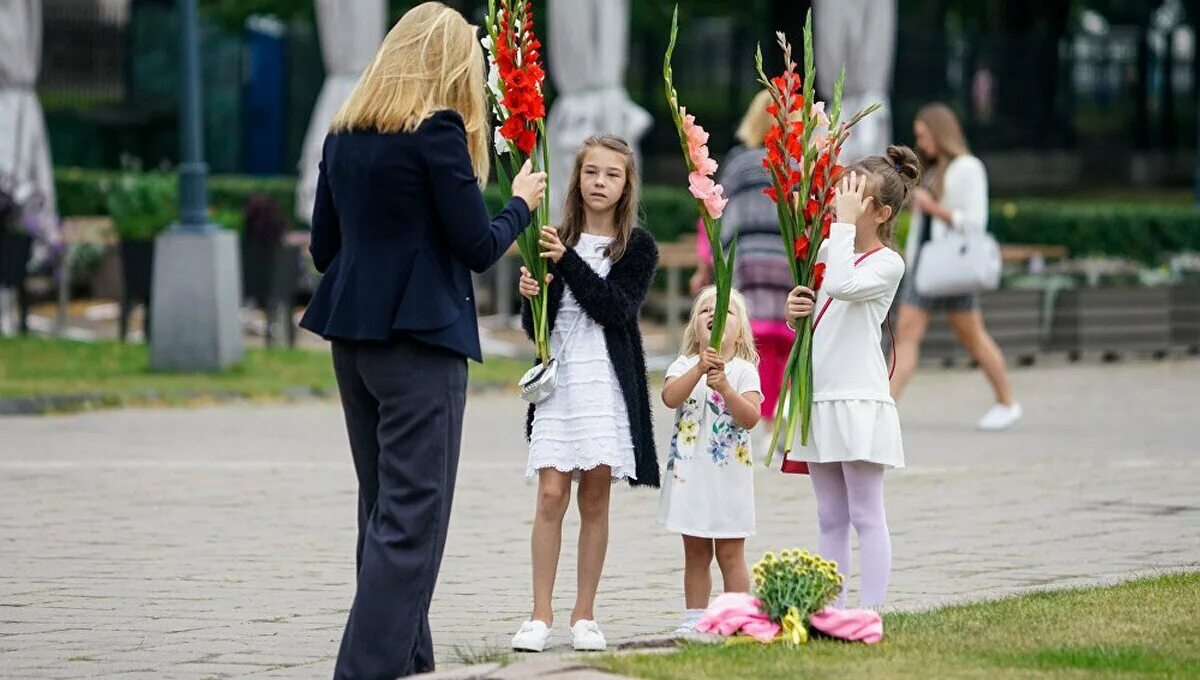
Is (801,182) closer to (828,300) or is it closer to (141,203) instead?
(828,300)

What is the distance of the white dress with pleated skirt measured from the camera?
662 cm

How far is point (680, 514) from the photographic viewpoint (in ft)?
22.3

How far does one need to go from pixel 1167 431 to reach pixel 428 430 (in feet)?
27.1

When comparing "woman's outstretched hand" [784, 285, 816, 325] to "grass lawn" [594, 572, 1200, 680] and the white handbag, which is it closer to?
"grass lawn" [594, 572, 1200, 680]

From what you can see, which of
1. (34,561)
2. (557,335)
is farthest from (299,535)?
(557,335)

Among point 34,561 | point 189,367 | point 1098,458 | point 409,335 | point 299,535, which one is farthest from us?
point 189,367

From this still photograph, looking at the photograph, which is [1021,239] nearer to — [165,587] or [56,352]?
[56,352]

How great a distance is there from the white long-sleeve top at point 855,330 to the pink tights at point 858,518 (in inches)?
9.0

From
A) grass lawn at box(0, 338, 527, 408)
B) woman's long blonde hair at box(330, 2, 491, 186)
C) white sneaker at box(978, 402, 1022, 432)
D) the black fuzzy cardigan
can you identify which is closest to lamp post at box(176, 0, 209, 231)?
grass lawn at box(0, 338, 527, 408)

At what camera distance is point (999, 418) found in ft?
43.6

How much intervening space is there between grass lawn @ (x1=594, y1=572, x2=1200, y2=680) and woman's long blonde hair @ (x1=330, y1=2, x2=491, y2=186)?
1.44m

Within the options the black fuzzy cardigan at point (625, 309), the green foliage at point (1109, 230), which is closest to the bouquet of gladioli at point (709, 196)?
the black fuzzy cardigan at point (625, 309)

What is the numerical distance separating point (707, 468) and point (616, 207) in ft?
2.68

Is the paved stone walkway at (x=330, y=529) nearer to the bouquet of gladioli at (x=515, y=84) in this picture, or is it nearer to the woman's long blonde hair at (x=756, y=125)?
the bouquet of gladioli at (x=515, y=84)
